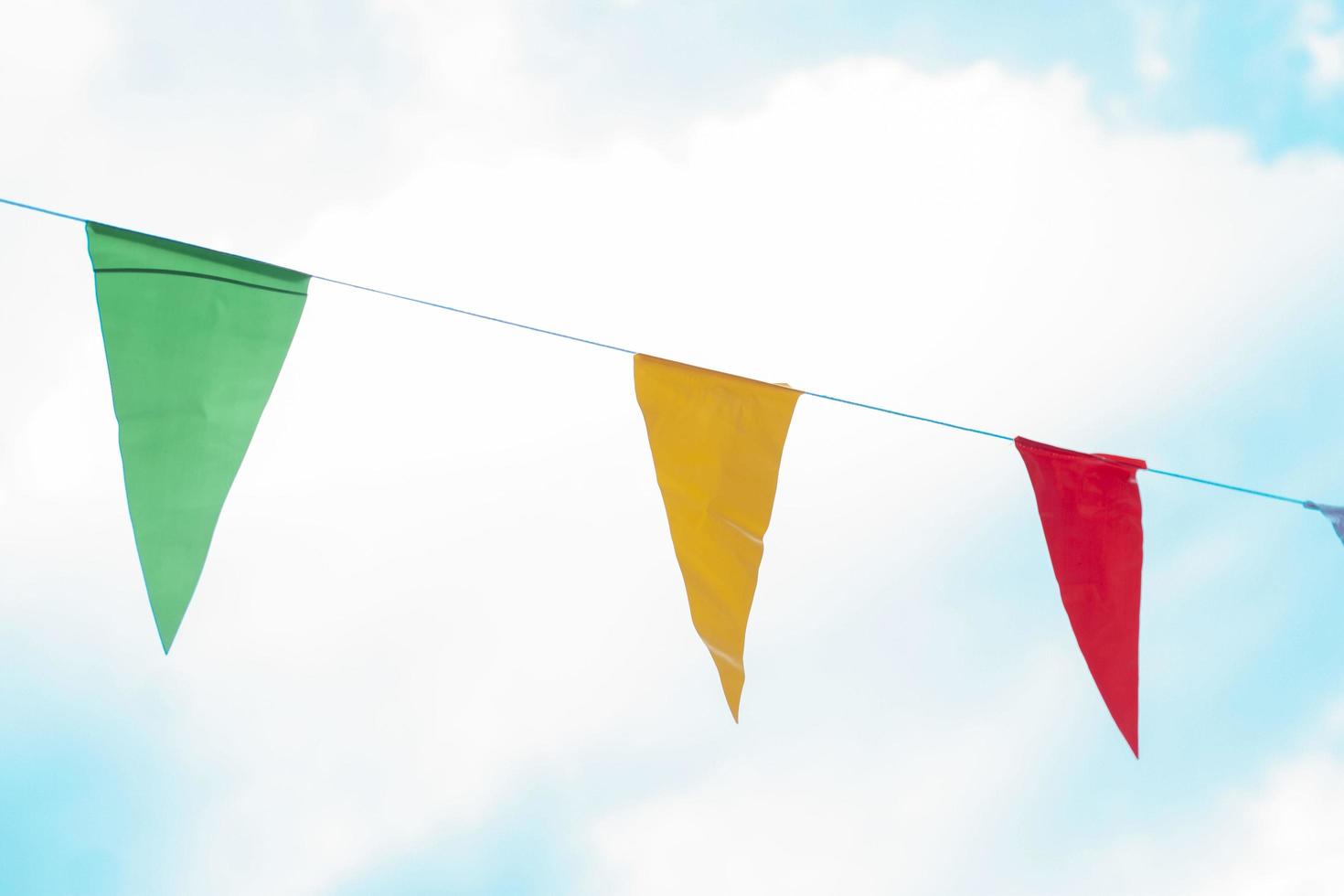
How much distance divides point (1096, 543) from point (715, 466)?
Result: 1110 millimetres

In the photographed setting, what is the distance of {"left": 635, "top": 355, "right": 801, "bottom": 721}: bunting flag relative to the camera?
8.93ft

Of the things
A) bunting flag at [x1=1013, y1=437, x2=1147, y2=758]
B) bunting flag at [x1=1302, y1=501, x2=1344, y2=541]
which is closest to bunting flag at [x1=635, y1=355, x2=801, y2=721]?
bunting flag at [x1=1013, y1=437, x2=1147, y2=758]

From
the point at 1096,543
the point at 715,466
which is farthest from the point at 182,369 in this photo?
the point at 1096,543

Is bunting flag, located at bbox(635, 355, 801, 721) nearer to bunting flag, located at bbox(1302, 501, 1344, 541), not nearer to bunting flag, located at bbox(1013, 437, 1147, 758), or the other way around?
bunting flag, located at bbox(1013, 437, 1147, 758)

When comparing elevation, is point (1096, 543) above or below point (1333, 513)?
below

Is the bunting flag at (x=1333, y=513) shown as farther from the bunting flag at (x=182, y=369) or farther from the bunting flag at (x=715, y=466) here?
the bunting flag at (x=182, y=369)

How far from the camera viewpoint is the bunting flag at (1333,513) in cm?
346

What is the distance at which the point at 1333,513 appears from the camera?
3.47 m

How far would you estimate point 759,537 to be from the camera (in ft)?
9.06

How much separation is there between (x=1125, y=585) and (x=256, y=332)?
7.46ft

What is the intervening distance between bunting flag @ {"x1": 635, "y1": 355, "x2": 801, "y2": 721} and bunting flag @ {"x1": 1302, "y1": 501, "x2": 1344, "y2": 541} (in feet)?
5.84

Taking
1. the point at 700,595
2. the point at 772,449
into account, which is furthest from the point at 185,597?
the point at 772,449

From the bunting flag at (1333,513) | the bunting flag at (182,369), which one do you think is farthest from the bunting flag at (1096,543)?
the bunting flag at (182,369)

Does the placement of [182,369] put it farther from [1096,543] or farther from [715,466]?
[1096,543]
